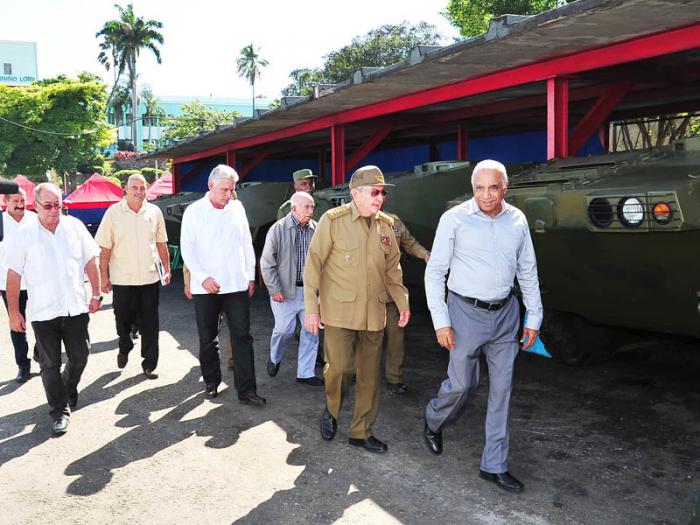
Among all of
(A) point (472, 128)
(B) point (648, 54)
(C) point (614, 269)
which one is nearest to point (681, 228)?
(C) point (614, 269)

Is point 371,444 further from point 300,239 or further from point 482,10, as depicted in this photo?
point 482,10

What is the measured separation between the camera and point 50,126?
3681 cm

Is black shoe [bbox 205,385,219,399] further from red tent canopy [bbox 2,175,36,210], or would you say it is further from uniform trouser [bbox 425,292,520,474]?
red tent canopy [bbox 2,175,36,210]

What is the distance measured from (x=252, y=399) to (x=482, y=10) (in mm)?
25399

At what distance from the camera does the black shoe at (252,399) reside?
5332mm

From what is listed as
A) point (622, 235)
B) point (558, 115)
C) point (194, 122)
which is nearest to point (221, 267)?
point (622, 235)

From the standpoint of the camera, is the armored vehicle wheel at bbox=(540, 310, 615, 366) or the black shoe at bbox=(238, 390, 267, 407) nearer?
the black shoe at bbox=(238, 390, 267, 407)

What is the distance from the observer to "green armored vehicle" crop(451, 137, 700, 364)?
4176mm

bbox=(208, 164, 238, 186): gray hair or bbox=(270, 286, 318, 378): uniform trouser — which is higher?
bbox=(208, 164, 238, 186): gray hair

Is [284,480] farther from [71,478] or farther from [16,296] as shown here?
[16,296]

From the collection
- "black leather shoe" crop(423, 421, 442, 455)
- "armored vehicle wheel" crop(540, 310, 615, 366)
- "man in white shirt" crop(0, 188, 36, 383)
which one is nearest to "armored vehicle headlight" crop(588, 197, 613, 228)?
"black leather shoe" crop(423, 421, 442, 455)

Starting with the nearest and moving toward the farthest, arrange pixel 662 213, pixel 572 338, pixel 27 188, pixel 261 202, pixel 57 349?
pixel 662 213, pixel 57 349, pixel 572 338, pixel 261 202, pixel 27 188

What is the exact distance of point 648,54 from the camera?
18.5 ft

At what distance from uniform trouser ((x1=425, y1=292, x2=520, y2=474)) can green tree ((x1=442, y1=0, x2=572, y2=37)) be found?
24.4 m
